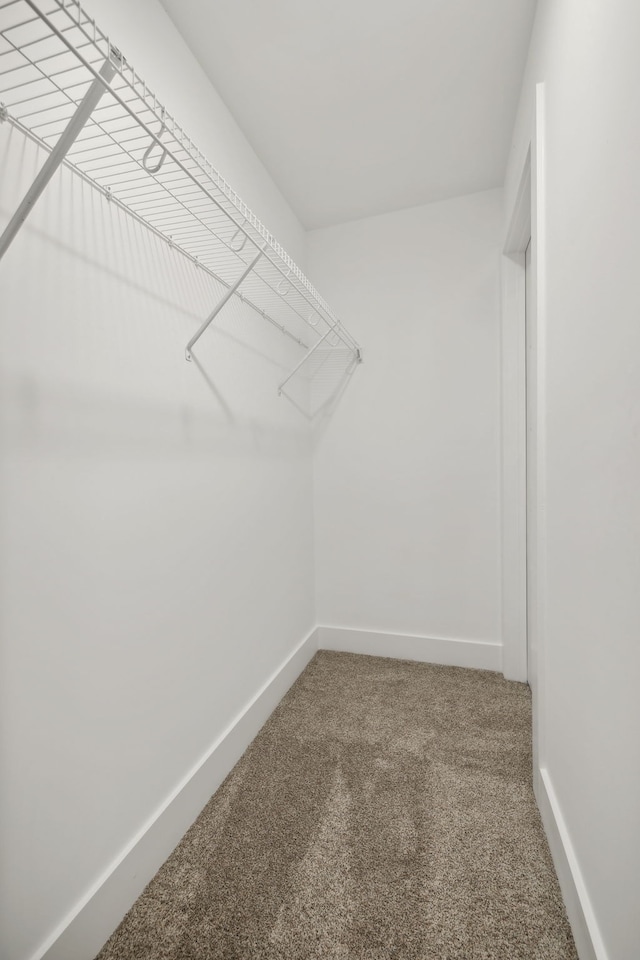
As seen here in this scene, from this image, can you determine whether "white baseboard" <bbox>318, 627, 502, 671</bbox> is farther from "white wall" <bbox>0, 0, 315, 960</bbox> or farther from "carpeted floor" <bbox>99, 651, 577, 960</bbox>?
"white wall" <bbox>0, 0, 315, 960</bbox>

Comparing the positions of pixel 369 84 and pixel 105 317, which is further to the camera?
pixel 369 84

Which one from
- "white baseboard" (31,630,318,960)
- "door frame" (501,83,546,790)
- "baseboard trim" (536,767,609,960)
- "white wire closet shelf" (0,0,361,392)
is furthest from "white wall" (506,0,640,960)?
"white baseboard" (31,630,318,960)

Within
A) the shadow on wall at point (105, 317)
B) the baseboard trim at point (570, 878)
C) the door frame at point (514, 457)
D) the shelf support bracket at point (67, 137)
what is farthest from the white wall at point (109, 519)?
the door frame at point (514, 457)

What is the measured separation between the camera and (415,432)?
2492mm

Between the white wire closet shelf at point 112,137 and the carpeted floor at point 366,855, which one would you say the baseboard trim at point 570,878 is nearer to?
the carpeted floor at point 366,855

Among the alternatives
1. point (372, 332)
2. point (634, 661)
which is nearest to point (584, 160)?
point (634, 661)

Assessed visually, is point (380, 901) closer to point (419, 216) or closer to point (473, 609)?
point (473, 609)

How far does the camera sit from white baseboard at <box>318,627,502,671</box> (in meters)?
2.39

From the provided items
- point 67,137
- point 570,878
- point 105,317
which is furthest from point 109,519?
point 570,878

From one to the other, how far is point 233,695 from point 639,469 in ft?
5.08

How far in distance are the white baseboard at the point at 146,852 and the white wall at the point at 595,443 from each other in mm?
1061

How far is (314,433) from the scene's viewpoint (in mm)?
2689

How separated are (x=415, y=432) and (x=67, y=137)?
2029mm

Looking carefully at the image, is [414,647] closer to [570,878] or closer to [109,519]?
[570,878]
